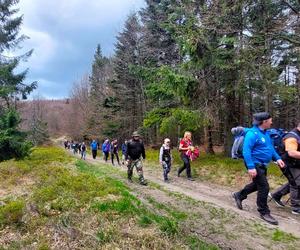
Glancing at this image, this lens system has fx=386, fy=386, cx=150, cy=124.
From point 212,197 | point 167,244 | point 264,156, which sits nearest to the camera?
point 167,244

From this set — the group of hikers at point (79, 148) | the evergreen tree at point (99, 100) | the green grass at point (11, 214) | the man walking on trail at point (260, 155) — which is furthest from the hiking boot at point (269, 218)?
the evergreen tree at point (99, 100)

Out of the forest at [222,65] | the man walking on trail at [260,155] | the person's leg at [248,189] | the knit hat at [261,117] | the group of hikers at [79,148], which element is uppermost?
the forest at [222,65]

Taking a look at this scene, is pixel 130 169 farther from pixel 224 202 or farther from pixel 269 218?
pixel 269 218

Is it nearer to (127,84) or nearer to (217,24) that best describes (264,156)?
(217,24)

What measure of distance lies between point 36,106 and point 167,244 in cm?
10160

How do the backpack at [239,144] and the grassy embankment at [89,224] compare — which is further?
the backpack at [239,144]

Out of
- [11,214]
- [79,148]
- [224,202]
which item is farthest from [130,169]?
[79,148]

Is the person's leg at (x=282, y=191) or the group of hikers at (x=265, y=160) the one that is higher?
the group of hikers at (x=265, y=160)

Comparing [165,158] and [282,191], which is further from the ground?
[165,158]

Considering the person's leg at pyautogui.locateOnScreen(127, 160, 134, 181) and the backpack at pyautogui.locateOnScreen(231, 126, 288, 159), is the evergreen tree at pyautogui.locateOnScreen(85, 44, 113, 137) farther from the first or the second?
the backpack at pyautogui.locateOnScreen(231, 126, 288, 159)

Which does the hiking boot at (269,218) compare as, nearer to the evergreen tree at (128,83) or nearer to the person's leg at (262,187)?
the person's leg at (262,187)

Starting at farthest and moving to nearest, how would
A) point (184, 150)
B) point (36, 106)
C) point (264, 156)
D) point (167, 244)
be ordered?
point (36, 106) → point (184, 150) → point (264, 156) → point (167, 244)

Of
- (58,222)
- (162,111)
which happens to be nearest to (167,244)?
(58,222)

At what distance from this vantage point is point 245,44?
13.9 m
